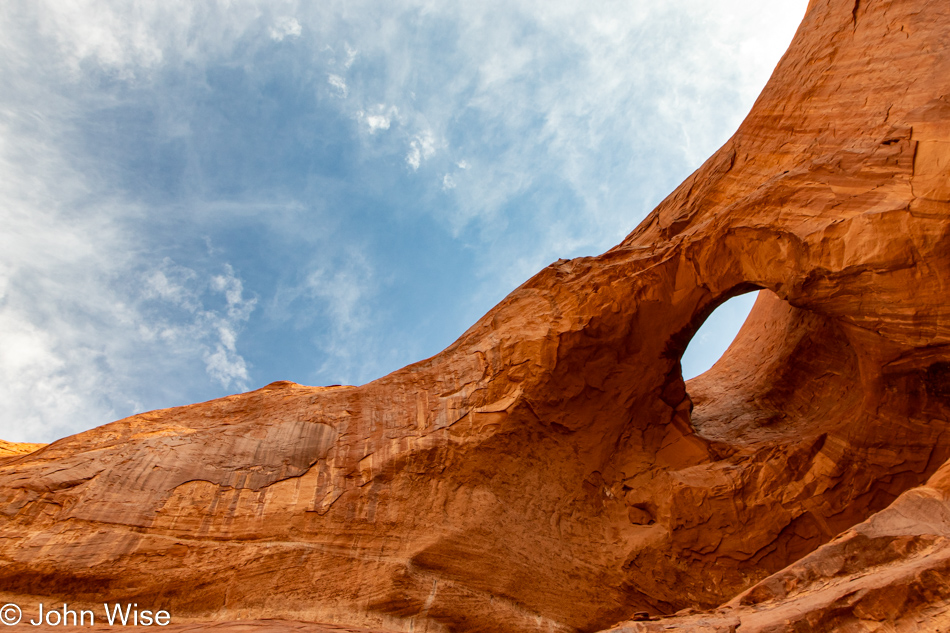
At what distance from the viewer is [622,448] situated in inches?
477

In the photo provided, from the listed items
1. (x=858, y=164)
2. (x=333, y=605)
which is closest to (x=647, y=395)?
(x=858, y=164)

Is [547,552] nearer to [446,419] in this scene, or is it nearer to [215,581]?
[446,419]

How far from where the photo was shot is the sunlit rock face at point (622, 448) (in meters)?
8.56

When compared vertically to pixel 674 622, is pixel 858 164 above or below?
above

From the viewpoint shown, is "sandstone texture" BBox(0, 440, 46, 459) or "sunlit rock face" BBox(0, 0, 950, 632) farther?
"sandstone texture" BBox(0, 440, 46, 459)

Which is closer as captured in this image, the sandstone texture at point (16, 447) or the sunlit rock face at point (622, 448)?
the sunlit rock face at point (622, 448)

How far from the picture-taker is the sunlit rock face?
8.56 m

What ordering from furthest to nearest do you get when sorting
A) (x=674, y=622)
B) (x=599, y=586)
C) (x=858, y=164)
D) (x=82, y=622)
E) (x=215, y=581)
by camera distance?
1. (x=599, y=586)
2. (x=858, y=164)
3. (x=215, y=581)
4. (x=82, y=622)
5. (x=674, y=622)

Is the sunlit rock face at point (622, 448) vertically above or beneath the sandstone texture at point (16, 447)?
beneath

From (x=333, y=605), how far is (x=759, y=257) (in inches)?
340

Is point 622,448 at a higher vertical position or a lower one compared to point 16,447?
lower

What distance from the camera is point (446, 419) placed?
11.0 m

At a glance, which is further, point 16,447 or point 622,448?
point 16,447

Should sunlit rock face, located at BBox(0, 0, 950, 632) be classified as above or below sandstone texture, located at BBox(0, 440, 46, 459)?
below
